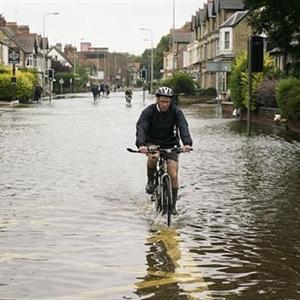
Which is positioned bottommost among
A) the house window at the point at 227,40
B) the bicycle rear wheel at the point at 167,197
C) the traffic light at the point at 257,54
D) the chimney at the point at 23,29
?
the bicycle rear wheel at the point at 167,197

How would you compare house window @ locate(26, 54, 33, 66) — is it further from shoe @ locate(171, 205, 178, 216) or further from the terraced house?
shoe @ locate(171, 205, 178, 216)

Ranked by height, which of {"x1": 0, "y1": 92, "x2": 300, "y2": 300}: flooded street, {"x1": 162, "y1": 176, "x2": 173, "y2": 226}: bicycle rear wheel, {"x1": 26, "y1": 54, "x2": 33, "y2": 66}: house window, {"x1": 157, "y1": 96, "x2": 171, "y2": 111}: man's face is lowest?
{"x1": 0, "y1": 92, "x2": 300, "y2": 300}: flooded street

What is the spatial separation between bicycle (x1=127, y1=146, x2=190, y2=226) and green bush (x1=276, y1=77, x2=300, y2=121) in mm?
17367

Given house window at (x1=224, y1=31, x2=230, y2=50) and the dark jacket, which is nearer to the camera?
the dark jacket

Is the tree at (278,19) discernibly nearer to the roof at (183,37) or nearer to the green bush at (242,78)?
the green bush at (242,78)

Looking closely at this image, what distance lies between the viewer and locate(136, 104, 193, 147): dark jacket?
367 inches

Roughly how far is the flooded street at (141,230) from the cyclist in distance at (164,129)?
2.67 feet

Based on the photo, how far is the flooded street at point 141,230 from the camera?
6.36 meters

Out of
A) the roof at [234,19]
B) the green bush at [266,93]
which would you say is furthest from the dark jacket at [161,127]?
the roof at [234,19]

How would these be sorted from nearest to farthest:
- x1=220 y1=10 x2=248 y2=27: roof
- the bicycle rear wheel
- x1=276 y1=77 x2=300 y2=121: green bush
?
the bicycle rear wheel < x1=276 y1=77 x2=300 y2=121: green bush < x1=220 y1=10 x2=248 y2=27: roof

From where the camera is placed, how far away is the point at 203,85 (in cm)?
8875

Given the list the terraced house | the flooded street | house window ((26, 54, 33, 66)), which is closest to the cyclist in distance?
the flooded street

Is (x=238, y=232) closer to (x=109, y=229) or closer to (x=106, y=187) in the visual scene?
(x=109, y=229)

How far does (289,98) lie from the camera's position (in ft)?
89.7
